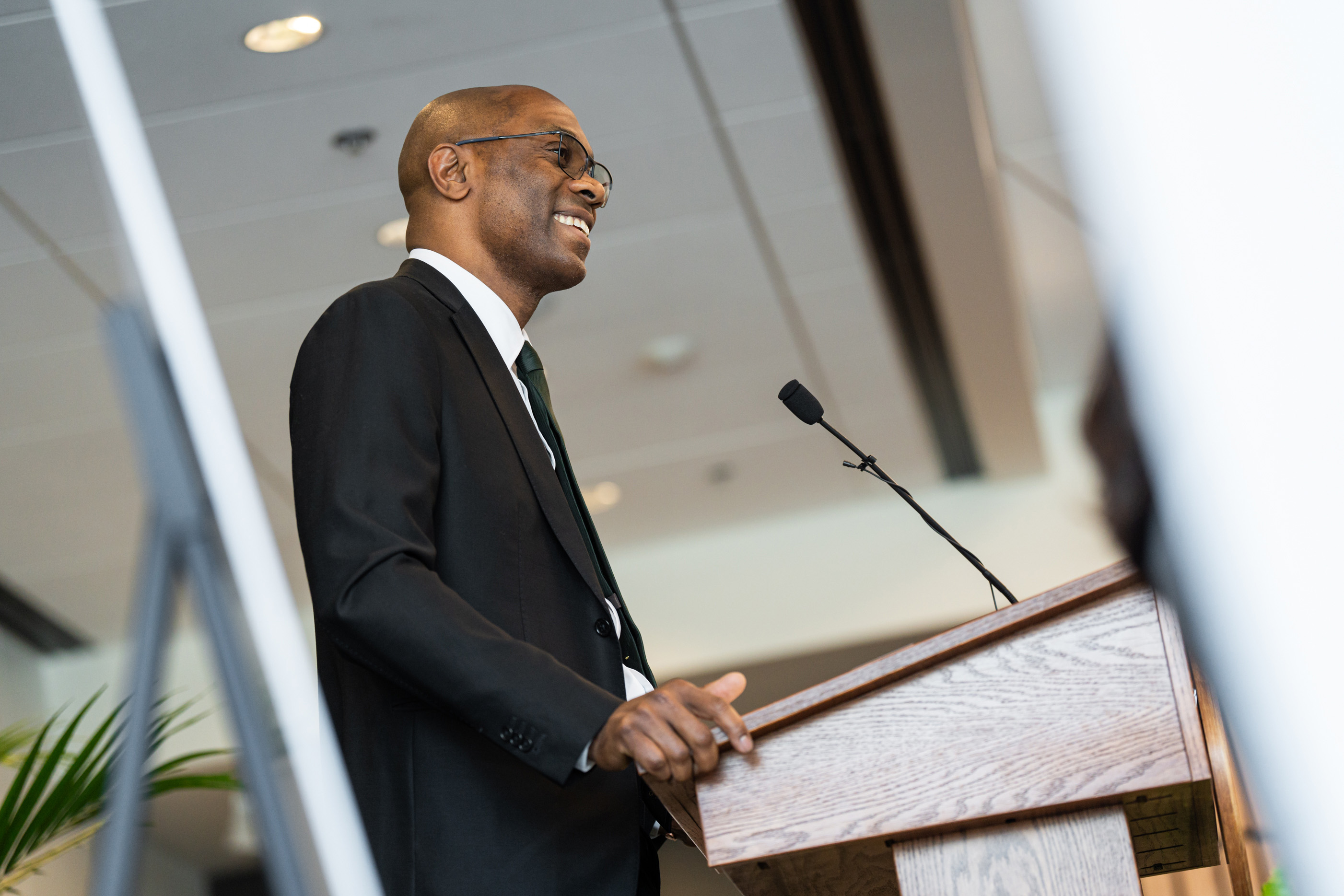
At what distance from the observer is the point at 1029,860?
1.17m

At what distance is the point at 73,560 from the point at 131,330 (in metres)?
6.13

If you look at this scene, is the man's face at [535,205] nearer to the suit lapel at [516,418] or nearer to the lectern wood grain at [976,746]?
the suit lapel at [516,418]

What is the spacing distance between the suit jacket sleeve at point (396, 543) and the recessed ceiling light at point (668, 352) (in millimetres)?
3722

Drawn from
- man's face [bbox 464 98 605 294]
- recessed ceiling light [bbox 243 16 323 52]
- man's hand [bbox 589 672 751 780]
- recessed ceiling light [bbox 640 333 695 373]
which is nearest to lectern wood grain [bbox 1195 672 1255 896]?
man's hand [bbox 589 672 751 780]

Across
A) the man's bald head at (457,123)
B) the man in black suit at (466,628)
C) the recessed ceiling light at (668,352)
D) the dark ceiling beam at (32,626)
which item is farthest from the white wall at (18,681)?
the man in black suit at (466,628)

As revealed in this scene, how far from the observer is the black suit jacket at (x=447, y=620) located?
132cm

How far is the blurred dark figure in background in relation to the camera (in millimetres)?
509

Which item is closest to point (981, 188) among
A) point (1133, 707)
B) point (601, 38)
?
point (601, 38)

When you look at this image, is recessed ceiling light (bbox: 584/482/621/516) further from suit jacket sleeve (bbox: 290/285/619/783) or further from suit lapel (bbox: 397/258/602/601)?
suit jacket sleeve (bbox: 290/285/619/783)

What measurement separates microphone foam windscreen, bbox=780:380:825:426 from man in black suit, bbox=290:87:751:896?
32 cm

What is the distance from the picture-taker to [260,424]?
17.7 ft

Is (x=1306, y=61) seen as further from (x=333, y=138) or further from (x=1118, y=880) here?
(x=333, y=138)

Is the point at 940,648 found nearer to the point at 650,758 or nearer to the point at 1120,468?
the point at 650,758

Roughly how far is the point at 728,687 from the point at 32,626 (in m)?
6.56
